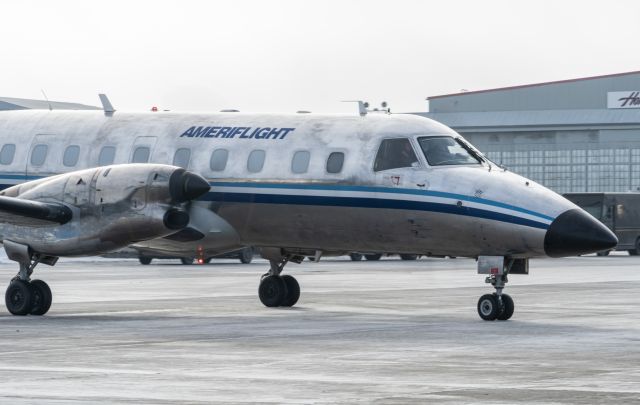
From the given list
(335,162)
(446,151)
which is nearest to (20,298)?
(335,162)

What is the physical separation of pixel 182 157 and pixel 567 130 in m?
84.0

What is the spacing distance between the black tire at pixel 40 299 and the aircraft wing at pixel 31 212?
4.37 feet

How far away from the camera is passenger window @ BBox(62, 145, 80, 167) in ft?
93.2

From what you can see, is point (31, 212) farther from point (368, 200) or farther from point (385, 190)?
point (385, 190)

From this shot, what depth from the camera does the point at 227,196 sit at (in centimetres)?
2725

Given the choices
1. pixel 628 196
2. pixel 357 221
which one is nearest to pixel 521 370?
pixel 357 221

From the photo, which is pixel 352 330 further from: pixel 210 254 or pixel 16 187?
pixel 16 187

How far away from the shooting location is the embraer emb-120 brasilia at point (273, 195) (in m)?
24.7

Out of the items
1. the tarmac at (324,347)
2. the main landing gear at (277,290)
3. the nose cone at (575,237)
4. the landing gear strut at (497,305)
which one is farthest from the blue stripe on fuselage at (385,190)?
the main landing gear at (277,290)

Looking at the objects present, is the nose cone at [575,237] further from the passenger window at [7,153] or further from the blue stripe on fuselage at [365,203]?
the passenger window at [7,153]

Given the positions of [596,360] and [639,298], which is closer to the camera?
[596,360]

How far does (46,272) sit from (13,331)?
80.1ft

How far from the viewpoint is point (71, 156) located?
28484 mm

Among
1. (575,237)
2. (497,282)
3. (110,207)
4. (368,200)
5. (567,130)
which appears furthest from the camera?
(567,130)
